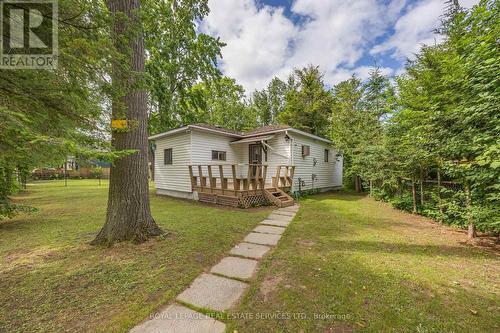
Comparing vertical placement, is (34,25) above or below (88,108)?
above

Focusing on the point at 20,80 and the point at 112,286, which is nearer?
the point at 20,80

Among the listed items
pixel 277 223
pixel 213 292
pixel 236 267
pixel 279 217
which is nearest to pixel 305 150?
pixel 279 217

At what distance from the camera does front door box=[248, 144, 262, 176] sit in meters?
11.5

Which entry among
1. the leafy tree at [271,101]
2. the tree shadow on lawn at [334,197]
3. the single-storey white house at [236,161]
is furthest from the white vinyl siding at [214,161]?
the leafy tree at [271,101]

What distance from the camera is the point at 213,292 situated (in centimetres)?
237

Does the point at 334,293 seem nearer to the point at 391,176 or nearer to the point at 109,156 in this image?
the point at 109,156

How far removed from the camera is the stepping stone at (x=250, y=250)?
348 cm

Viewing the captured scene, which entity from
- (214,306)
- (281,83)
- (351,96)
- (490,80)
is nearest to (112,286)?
(214,306)

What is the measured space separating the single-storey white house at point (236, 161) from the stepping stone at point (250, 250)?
3.84 m

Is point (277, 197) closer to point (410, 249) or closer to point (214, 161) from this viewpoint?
point (214, 161)

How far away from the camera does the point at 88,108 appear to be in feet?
8.72

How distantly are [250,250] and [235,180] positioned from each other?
13.4 feet

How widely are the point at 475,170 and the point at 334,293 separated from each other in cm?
376

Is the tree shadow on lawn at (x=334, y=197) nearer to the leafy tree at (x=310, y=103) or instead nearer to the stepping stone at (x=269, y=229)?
the stepping stone at (x=269, y=229)
